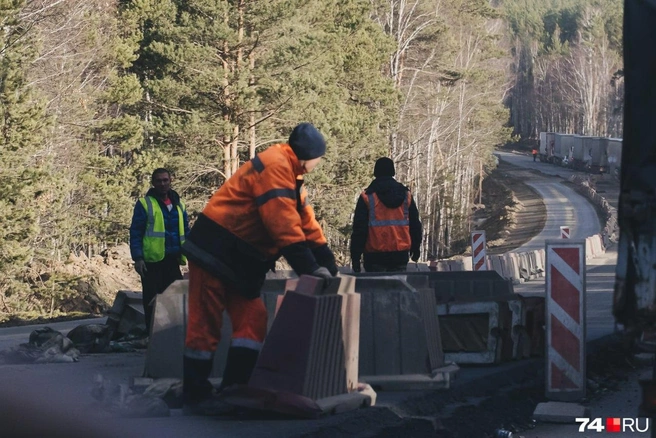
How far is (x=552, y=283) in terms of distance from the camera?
971cm

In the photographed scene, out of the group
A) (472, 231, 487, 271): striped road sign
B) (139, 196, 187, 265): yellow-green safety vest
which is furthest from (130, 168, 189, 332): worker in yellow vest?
(472, 231, 487, 271): striped road sign

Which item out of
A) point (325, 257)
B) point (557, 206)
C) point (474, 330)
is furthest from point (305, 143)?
point (557, 206)

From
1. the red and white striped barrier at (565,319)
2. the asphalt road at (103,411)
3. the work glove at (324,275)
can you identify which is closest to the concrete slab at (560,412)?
the red and white striped barrier at (565,319)

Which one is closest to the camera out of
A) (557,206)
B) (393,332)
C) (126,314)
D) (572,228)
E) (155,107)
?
(393,332)

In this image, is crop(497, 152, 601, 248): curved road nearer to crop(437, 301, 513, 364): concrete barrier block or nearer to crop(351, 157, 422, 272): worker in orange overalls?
crop(351, 157, 422, 272): worker in orange overalls

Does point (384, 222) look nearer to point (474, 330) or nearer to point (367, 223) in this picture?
point (367, 223)

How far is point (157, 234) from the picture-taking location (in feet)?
37.9

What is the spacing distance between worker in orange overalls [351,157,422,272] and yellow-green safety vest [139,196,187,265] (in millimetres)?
1900

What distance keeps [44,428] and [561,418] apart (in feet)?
21.5

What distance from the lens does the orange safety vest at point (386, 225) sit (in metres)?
11.8

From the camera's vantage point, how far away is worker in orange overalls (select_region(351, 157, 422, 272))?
38.5 feet

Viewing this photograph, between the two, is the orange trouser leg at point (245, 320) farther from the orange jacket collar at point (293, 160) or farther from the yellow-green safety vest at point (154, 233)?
the yellow-green safety vest at point (154, 233)

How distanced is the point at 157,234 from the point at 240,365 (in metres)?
4.35

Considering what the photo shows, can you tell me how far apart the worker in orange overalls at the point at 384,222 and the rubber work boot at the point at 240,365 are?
14.6ft
